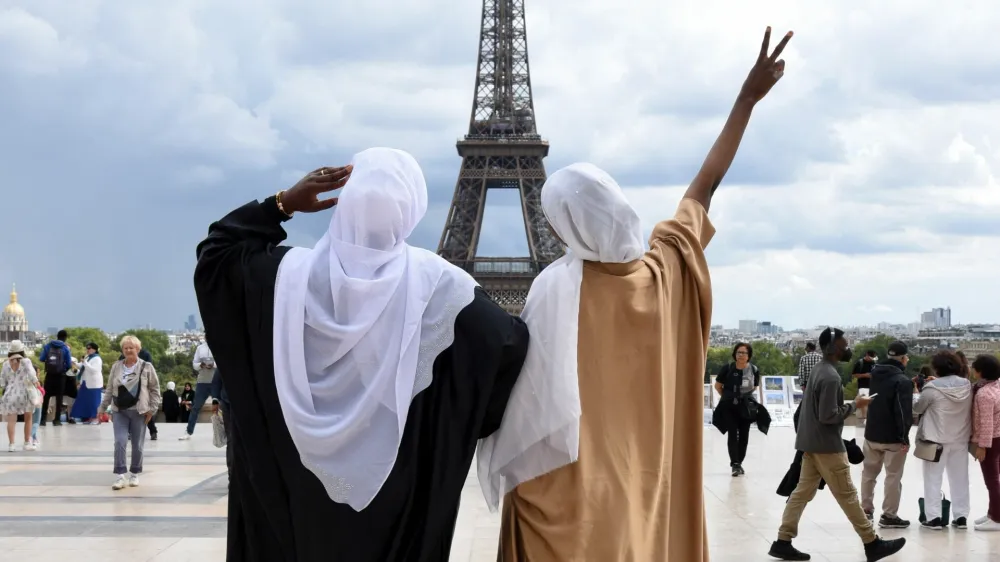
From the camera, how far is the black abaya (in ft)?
9.50

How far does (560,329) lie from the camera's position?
2961mm

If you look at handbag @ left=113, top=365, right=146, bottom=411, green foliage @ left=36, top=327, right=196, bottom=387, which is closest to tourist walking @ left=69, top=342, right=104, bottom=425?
handbag @ left=113, top=365, right=146, bottom=411

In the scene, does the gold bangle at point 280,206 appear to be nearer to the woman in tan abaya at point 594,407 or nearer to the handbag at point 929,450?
the woman in tan abaya at point 594,407

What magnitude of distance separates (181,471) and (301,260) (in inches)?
326

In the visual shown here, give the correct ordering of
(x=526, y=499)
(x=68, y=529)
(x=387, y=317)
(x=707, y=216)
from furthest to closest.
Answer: (x=68, y=529) → (x=707, y=216) → (x=526, y=499) → (x=387, y=317)

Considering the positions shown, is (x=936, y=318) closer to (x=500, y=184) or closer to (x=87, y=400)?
(x=500, y=184)

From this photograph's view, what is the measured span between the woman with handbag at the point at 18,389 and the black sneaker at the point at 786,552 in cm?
900

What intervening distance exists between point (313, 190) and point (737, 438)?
7.96m

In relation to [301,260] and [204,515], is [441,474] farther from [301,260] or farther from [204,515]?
[204,515]

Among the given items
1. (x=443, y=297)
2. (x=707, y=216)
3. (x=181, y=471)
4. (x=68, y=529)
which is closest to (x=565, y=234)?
(x=443, y=297)

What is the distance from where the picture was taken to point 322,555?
290 cm

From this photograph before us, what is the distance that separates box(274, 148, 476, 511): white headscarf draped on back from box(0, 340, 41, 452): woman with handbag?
10.5 metres

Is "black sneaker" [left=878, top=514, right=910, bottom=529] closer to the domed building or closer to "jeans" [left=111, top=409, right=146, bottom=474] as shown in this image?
"jeans" [left=111, top=409, right=146, bottom=474]

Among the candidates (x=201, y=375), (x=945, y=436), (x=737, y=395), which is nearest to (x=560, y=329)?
(x=945, y=436)
